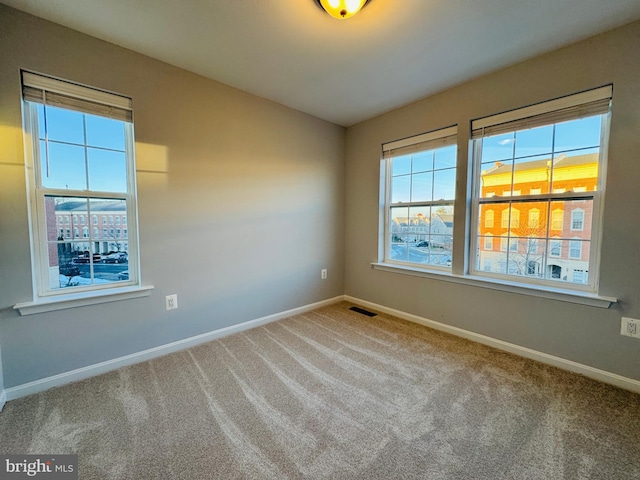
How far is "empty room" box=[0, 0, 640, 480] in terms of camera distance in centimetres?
140

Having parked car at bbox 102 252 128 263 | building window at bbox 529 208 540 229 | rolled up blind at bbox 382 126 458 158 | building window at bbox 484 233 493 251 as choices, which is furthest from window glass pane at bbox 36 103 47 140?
building window at bbox 529 208 540 229

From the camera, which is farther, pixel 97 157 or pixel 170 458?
pixel 97 157

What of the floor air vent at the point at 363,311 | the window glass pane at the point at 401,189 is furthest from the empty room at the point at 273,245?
the floor air vent at the point at 363,311

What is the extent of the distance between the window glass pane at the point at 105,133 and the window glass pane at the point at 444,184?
2970mm

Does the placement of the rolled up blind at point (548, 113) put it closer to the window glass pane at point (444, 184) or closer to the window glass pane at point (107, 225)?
the window glass pane at point (444, 184)

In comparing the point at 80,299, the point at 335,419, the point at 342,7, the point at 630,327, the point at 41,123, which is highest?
the point at 342,7

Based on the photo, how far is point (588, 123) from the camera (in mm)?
1953

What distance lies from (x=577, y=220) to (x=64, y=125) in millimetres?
3926

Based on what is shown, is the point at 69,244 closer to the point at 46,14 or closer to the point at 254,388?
the point at 46,14

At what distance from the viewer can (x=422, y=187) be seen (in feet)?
9.71

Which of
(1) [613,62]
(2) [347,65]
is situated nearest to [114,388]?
(2) [347,65]

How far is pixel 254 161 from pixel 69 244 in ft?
5.49

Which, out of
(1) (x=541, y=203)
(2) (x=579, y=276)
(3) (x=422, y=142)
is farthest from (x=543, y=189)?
(3) (x=422, y=142)

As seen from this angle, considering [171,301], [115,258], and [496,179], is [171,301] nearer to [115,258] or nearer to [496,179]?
[115,258]
